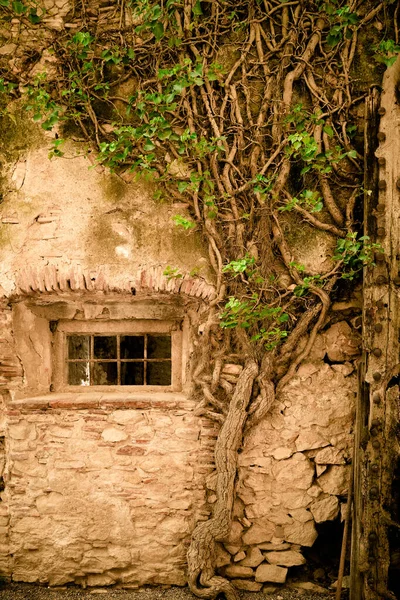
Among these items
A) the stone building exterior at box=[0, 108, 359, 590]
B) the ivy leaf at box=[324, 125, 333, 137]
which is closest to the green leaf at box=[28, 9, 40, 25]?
the stone building exterior at box=[0, 108, 359, 590]

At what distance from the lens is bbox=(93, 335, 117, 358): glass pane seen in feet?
11.4

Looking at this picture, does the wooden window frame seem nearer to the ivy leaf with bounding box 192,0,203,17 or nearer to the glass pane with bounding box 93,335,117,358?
the glass pane with bounding box 93,335,117,358

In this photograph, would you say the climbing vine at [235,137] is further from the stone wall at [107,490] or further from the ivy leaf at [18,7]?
the stone wall at [107,490]

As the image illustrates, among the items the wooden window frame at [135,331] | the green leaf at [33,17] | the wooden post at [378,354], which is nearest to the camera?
the wooden post at [378,354]

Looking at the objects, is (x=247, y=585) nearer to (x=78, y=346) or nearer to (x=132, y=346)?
(x=132, y=346)

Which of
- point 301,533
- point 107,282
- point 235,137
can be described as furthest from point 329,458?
point 235,137

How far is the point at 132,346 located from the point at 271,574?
1.85 meters

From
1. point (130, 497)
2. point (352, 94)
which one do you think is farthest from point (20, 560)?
point (352, 94)

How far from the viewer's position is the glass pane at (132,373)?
347 centimetres

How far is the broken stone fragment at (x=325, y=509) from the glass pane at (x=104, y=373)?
169 cm

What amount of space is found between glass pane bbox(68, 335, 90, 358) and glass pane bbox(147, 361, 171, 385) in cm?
51

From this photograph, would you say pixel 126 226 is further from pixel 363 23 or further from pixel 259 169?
pixel 363 23

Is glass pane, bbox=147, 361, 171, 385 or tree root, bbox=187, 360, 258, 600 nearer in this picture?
tree root, bbox=187, 360, 258, 600

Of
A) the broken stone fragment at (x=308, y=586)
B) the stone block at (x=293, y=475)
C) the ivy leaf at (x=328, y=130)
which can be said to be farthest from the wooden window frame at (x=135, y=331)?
the ivy leaf at (x=328, y=130)
